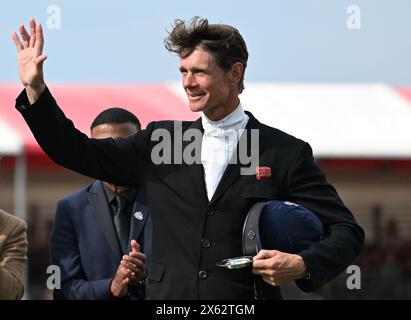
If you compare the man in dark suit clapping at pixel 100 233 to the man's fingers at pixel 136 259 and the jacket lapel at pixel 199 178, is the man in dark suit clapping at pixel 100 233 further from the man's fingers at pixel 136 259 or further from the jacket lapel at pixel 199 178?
the jacket lapel at pixel 199 178

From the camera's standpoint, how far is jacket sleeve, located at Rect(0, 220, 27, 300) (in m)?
4.75

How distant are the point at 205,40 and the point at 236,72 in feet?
0.62

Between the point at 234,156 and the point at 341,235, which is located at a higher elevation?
the point at 234,156

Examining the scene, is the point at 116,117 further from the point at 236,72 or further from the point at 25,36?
the point at 25,36

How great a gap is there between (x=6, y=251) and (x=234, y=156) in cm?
128

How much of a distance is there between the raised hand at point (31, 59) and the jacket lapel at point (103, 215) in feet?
5.18

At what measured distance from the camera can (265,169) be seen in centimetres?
425

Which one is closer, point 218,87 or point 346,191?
point 218,87

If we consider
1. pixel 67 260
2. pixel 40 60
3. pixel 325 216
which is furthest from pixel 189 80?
pixel 67 260

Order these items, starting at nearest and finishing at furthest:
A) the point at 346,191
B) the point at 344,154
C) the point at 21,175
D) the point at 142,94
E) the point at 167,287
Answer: the point at 167,287, the point at 21,175, the point at 344,154, the point at 142,94, the point at 346,191
